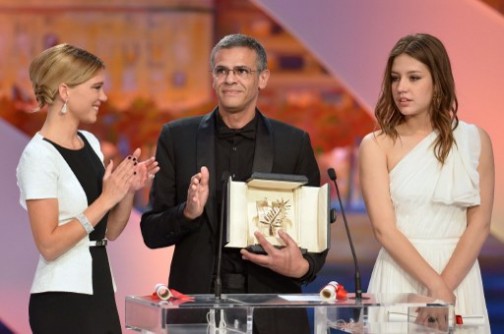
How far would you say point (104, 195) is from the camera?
11.4ft

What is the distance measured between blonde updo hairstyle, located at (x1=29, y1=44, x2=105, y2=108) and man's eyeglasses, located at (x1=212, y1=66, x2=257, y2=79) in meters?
0.46

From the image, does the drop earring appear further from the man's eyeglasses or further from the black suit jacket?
the man's eyeglasses

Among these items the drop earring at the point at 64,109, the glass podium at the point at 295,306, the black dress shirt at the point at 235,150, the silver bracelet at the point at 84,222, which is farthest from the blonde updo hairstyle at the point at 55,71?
the glass podium at the point at 295,306

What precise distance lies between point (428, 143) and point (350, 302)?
38.0 inches

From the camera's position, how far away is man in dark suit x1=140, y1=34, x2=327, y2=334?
3.59 m

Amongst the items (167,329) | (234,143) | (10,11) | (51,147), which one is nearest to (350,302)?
(167,329)

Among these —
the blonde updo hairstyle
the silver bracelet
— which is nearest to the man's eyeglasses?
the blonde updo hairstyle

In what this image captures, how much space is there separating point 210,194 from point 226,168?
116 mm

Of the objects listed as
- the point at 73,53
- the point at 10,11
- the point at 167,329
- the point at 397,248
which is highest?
the point at 10,11

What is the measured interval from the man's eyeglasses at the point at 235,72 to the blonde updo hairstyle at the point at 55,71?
463 millimetres

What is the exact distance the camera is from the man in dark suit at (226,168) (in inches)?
141

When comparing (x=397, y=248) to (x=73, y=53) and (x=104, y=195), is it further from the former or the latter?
(x=73, y=53)

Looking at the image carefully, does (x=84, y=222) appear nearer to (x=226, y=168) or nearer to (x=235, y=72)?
(x=226, y=168)

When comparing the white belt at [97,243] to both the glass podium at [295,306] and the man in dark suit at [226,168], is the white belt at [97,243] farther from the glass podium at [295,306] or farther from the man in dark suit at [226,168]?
the glass podium at [295,306]
